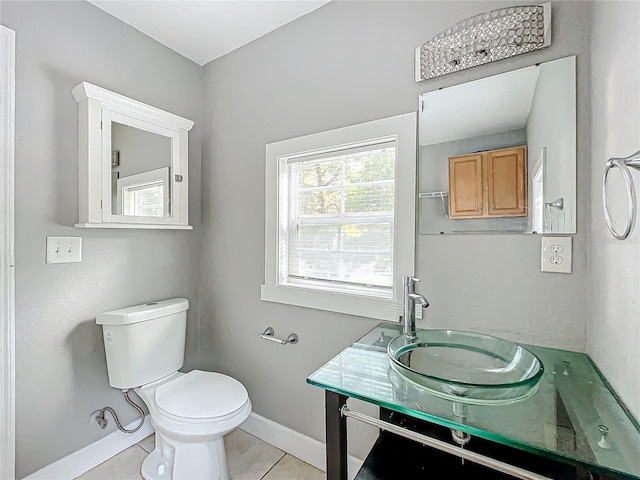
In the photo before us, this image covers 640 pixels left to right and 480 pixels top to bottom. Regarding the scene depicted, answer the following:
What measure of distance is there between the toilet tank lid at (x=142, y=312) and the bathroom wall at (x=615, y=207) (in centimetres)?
179

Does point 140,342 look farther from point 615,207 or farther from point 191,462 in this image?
point 615,207

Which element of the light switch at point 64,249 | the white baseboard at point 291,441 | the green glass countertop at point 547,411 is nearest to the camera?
the green glass countertop at point 547,411

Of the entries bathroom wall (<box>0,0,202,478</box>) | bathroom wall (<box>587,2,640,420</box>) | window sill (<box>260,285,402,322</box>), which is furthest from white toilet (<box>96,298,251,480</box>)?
bathroom wall (<box>587,2,640,420</box>)

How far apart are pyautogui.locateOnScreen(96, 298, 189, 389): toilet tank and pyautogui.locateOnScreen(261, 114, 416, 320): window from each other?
535 millimetres

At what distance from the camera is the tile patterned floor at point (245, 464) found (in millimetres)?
1481

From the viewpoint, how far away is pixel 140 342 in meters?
1.51

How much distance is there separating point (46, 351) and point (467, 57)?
2183mm

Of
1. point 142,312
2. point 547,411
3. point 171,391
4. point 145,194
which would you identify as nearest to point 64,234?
point 145,194

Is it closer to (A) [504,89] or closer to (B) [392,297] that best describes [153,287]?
(B) [392,297]

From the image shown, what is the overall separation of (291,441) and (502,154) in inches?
66.0

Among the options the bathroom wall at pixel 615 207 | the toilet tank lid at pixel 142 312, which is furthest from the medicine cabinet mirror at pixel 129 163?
the bathroom wall at pixel 615 207

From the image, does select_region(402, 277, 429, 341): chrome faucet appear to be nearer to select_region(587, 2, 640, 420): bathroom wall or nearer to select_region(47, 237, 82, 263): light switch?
select_region(587, 2, 640, 420): bathroom wall

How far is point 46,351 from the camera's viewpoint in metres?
1.40

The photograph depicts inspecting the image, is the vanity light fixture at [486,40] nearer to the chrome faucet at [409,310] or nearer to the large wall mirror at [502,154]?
the large wall mirror at [502,154]
